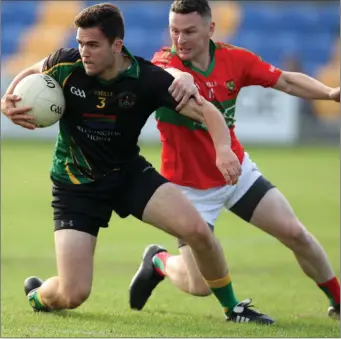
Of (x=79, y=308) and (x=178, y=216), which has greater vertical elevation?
(x=178, y=216)

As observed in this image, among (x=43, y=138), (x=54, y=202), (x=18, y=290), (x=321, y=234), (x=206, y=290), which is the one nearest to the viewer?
(x=54, y=202)

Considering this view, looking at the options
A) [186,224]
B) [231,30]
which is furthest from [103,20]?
[231,30]

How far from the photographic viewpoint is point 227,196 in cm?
730

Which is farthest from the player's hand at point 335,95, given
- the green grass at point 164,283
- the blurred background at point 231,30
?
the blurred background at point 231,30

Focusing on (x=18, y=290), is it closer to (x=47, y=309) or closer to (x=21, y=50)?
(x=47, y=309)

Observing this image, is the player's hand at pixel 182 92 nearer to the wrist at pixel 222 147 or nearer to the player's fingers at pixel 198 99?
the player's fingers at pixel 198 99

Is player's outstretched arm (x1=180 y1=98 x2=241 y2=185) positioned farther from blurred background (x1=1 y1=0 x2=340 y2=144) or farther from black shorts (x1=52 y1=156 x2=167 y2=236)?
blurred background (x1=1 y1=0 x2=340 y2=144)

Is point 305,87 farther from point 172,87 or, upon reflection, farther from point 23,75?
point 23,75

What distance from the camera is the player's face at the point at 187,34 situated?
7055mm

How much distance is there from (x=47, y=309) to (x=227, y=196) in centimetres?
161

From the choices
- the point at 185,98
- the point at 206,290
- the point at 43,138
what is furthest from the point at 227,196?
the point at 43,138

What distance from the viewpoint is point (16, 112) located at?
20.7 ft

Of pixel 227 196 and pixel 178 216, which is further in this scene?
pixel 227 196

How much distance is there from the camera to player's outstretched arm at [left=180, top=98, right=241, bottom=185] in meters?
6.16
